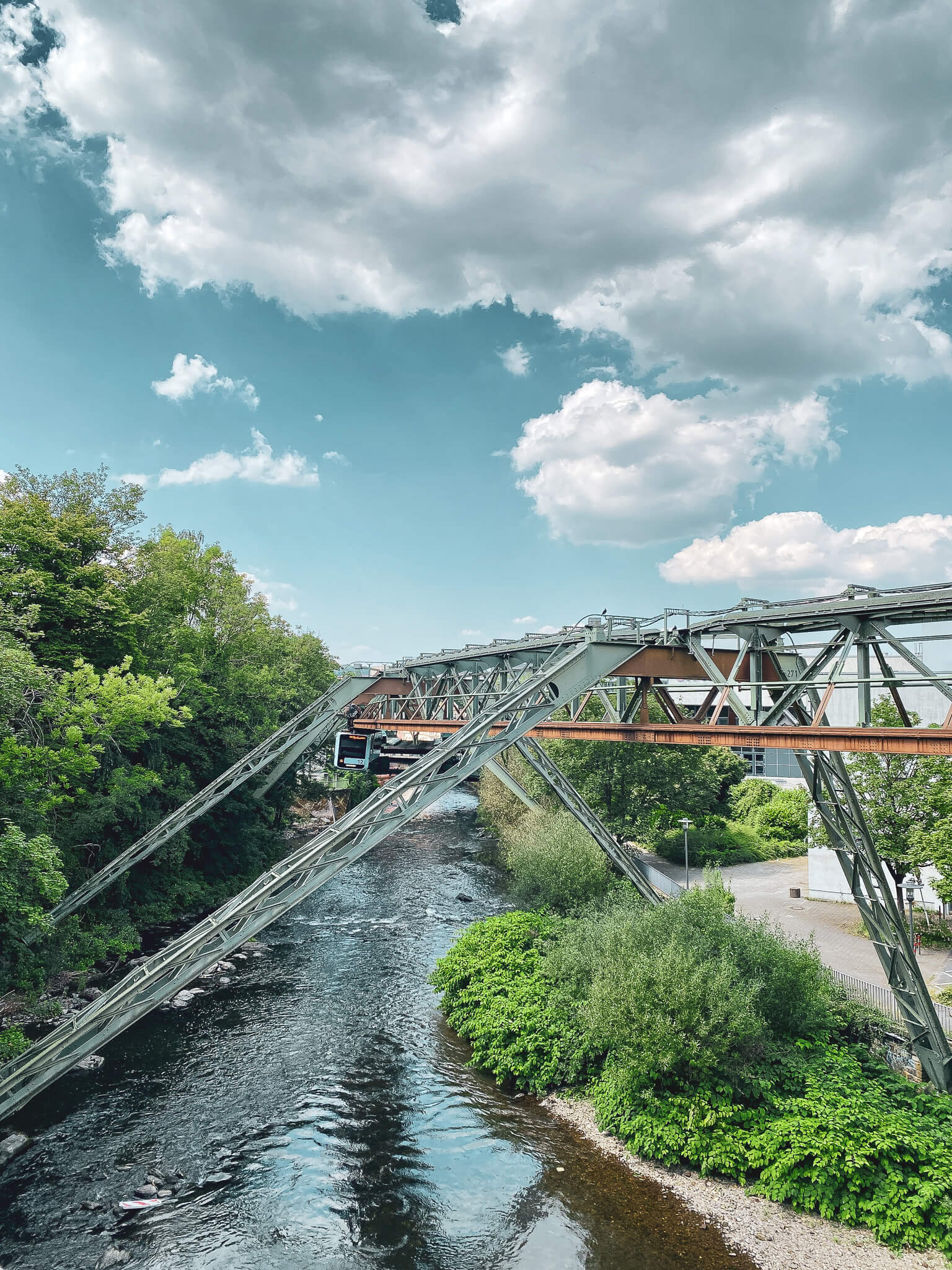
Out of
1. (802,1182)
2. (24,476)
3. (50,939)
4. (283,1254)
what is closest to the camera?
(283,1254)

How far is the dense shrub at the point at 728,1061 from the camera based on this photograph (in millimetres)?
12344

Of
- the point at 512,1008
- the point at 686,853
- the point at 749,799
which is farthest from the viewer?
the point at 749,799

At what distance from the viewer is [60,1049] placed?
12180 mm

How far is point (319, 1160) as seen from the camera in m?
14.1

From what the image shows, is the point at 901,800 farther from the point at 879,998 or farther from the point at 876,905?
the point at 876,905

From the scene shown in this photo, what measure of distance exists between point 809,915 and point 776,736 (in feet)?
68.7

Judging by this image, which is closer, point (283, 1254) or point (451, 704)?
point (283, 1254)

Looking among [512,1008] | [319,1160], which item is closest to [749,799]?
[512,1008]

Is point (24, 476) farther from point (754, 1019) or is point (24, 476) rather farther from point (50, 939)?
point (754, 1019)

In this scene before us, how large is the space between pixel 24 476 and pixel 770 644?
28.6 m

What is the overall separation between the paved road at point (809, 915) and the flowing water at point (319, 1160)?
808 centimetres

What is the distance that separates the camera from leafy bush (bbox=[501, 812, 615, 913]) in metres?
26.4

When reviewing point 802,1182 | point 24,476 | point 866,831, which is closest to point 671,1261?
point 802,1182

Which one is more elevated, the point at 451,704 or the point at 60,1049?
the point at 451,704
